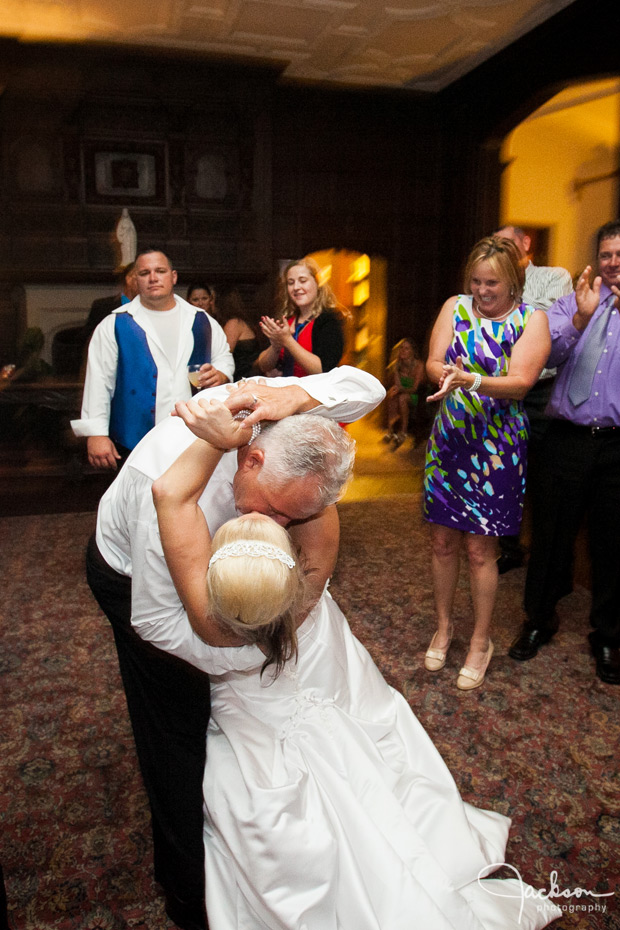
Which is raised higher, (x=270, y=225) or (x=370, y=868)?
(x=270, y=225)

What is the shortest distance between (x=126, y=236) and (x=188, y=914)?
6.68 metres

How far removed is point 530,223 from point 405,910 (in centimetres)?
903

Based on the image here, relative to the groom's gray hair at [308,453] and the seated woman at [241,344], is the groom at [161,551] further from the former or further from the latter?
the seated woman at [241,344]

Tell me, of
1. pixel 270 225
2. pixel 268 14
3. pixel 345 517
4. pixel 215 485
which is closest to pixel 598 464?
pixel 215 485

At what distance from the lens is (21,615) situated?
3314 mm

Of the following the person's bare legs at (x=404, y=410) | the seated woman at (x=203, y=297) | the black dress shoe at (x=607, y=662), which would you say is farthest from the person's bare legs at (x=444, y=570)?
the person's bare legs at (x=404, y=410)

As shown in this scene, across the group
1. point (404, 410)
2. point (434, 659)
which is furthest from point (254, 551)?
point (404, 410)

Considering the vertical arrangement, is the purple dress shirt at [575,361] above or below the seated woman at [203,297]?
below

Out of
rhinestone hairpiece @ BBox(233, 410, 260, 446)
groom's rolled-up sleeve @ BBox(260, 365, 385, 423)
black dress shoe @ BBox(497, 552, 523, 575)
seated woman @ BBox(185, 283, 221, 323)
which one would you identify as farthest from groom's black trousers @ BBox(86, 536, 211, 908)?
seated woman @ BBox(185, 283, 221, 323)

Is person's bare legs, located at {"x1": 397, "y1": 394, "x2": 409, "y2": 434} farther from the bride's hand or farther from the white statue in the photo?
the bride's hand

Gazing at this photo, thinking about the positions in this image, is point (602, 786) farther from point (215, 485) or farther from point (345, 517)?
point (345, 517)

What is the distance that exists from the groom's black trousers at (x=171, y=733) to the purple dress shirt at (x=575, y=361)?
183cm

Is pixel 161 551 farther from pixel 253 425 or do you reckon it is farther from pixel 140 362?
pixel 140 362

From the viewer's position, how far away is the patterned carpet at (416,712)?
1.77m
